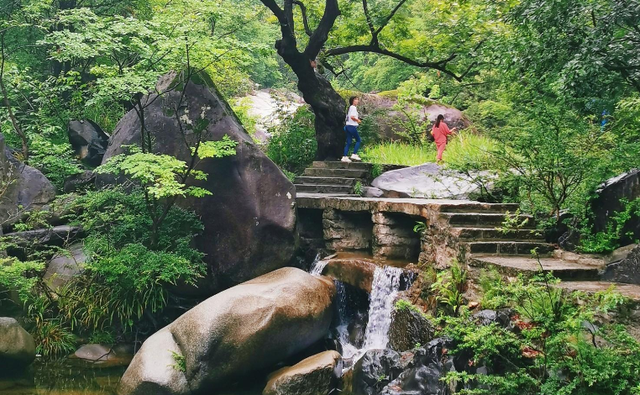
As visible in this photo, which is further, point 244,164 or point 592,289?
point 244,164

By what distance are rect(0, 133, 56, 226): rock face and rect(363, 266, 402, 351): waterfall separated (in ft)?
20.6

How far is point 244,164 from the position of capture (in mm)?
9695

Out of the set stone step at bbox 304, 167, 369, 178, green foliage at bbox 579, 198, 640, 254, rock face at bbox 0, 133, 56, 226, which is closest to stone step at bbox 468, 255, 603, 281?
green foliage at bbox 579, 198, 640, 254

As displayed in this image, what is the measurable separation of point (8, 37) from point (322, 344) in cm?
1118

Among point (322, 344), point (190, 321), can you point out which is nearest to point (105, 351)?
point (190, 321)

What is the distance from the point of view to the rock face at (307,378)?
6.89 metres

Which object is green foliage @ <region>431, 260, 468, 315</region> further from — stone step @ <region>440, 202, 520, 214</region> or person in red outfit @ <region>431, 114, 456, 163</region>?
person in red outfit @ <region>431, 114, 456, 163</region>

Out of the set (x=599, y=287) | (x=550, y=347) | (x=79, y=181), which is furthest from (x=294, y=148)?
(x=550, y=347)

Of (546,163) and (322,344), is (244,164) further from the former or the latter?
(546,163)

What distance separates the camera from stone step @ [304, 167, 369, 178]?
12.7m

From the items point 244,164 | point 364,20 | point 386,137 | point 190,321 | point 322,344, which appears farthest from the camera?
point 386,137

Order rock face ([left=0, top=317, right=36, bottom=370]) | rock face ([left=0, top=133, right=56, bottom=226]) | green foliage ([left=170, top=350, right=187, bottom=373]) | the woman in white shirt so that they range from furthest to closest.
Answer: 1. the woman in white shirt
2. rock face ([left=0, top=133, right=56, bottom=226])
3. rock face ([left=0, top=317, right=36, bottom=370])
4. green foliage ([left=170, top=350, right=187, bottom=373])

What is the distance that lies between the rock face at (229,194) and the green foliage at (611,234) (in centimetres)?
465

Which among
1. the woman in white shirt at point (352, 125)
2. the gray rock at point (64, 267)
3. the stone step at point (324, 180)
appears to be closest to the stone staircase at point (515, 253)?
the stone step at point (324, 180)
